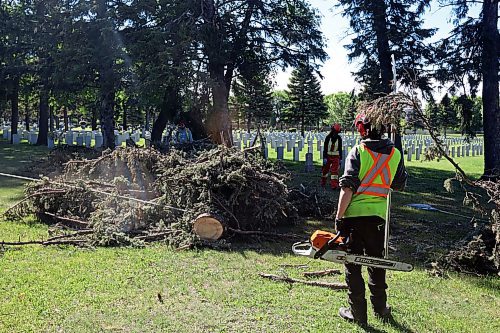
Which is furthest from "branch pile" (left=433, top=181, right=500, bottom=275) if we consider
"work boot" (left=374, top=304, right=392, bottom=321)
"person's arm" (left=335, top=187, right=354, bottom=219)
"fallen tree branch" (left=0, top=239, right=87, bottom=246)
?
"fallen tree branch" (left=0, top=239, right=87, bottom=246)

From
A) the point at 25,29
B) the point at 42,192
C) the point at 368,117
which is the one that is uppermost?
the point at 25,29

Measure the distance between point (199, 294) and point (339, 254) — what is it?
73.5 inches

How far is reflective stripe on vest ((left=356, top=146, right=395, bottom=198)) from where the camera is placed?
15.0 feet

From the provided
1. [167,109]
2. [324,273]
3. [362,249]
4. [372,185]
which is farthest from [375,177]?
[167,109]

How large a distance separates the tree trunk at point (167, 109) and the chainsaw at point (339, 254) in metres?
13.8

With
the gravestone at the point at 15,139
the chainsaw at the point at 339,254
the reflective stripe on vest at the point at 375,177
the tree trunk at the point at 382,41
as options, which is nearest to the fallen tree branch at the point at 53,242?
the chainsaw at the point at 339,254

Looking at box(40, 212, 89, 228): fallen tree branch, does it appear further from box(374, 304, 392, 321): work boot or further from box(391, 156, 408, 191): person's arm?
box(391, 156, 408, 191): person's arm

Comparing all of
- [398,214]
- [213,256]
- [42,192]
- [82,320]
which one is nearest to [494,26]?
[398,214]

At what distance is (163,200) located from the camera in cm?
850

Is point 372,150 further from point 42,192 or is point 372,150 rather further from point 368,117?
point 42,192

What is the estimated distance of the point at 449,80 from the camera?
17.0 meters

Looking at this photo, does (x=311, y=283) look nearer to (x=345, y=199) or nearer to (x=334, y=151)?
(x=345, y=199)

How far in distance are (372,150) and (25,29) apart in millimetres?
24198

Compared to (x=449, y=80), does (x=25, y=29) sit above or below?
above
